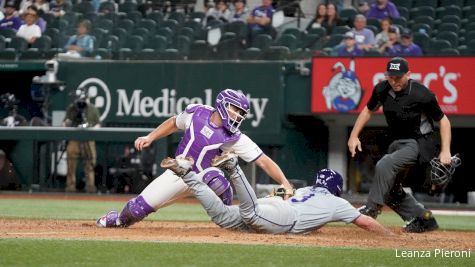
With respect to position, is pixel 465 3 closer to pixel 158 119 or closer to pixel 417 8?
pixel 417 8

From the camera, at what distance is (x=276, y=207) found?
9.33 meters

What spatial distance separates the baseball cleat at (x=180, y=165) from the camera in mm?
8852

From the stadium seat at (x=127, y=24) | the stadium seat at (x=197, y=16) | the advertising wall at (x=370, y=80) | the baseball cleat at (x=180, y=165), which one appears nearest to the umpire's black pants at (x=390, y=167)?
the baseball cleat at (x=180, y=165)

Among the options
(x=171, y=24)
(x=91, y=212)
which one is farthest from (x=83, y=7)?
(x=91, y=212)

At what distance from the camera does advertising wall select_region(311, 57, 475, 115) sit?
1747 centimetres

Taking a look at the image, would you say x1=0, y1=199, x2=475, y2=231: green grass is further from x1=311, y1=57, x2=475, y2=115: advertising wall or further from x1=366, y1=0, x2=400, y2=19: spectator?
x1=366, y1=0, x2=400, y2=19: spectator

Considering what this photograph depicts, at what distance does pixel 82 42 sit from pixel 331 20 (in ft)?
16.0

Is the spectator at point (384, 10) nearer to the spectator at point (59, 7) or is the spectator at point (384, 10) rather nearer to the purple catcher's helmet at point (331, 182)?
the spectator at point (59, 7)

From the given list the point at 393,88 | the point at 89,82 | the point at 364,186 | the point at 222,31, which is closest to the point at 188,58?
the point at 222,31

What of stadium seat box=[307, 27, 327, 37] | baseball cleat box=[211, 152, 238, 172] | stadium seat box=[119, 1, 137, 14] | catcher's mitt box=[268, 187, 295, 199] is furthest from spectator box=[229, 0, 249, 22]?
baseball cleat box=[211, 152, 238, 172]

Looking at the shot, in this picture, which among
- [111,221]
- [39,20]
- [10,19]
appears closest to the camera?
[111,221]

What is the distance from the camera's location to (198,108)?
31.5ft

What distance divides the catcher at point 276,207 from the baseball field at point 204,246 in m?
0.12

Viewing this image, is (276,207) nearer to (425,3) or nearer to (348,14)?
(348,14)
